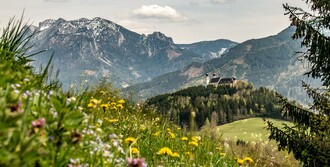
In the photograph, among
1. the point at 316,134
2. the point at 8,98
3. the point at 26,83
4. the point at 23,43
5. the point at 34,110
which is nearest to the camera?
the point at 8,98

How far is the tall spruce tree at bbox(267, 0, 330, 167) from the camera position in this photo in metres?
14.6

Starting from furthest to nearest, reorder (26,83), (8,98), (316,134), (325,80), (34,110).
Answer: (325,80) → (316,134) → (26,83) → (34,110) → (8,98)

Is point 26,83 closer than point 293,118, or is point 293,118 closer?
point 26,83

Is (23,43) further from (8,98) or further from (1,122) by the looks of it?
(1,122)

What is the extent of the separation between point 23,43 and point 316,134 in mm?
11500

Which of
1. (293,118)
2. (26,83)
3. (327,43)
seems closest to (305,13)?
(327,43)

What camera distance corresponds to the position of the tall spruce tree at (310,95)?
14633mm

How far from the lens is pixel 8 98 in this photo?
1.55 metres

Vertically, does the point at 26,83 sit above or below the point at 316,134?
above

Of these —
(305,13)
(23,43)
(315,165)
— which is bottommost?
(315,165)

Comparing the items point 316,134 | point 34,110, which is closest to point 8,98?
point 34,110

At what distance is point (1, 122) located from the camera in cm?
112

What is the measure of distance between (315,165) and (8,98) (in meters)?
14.4

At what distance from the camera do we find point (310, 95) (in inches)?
637
